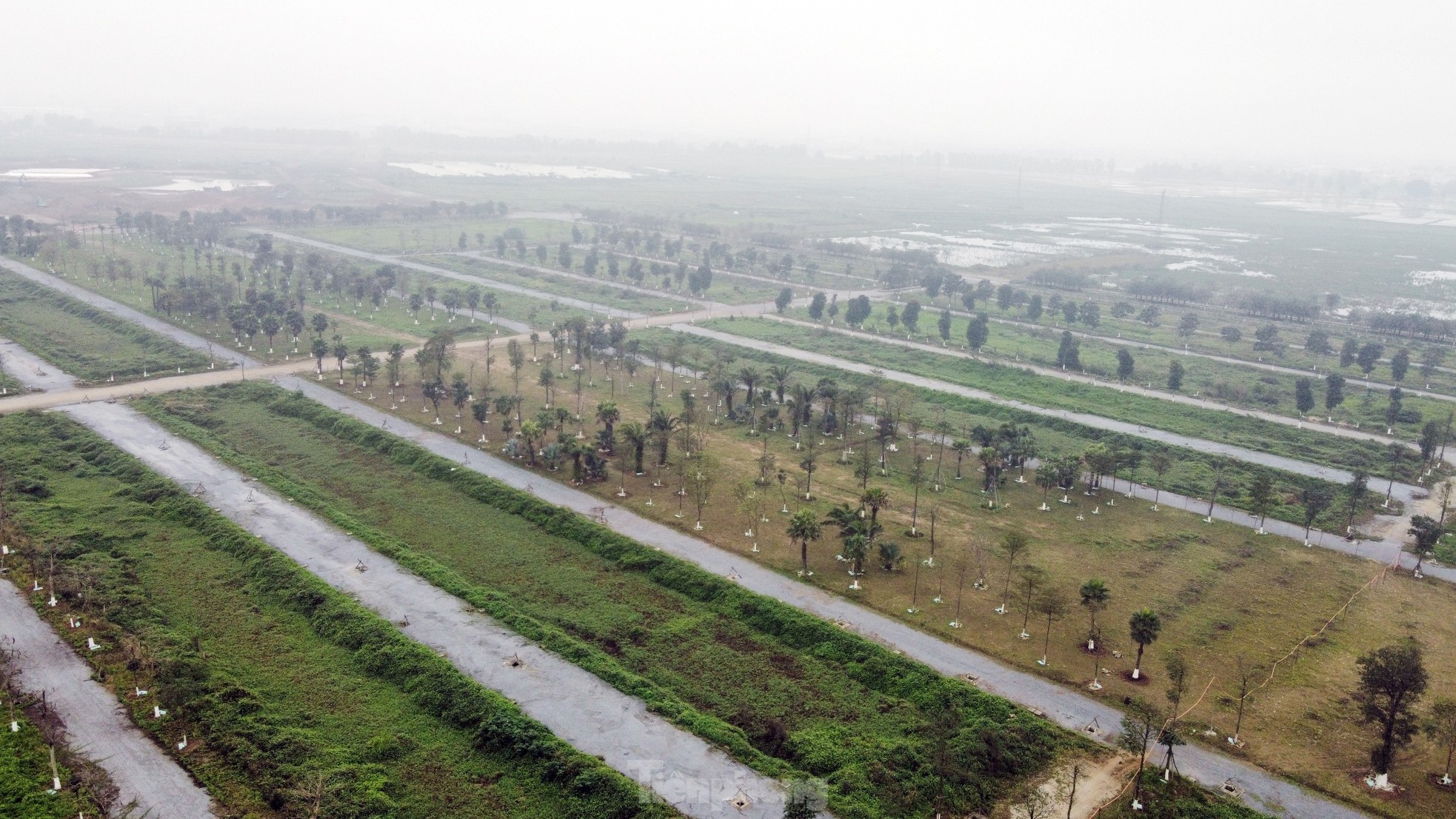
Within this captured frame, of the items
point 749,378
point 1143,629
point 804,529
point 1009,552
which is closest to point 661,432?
point 749,378

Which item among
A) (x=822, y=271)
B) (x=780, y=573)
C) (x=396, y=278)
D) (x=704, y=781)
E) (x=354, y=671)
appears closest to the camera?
(x=704, y=781)

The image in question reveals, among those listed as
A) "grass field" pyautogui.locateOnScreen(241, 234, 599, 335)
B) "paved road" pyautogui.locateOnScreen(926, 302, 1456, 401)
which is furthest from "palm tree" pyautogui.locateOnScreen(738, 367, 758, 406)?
"paved road" pyautogui.locateOnScreen(926, 302, 1456, 401)

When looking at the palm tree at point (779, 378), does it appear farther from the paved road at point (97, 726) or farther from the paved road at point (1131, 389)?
the paved road at point (97, 726)

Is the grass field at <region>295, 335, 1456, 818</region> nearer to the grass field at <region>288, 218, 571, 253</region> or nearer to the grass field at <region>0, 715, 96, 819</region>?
the grass field at <region>0, 715, 96, 819</region>

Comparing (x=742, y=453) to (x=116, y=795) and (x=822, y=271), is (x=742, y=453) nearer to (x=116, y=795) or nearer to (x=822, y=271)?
(x=116, y=795)

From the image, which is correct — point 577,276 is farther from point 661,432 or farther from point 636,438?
point 636,438

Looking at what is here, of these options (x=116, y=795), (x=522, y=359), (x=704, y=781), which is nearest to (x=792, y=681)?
(x=704, y=781)

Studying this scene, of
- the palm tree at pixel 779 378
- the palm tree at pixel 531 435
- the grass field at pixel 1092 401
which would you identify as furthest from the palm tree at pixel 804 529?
the grass field at pixel 1092 401
